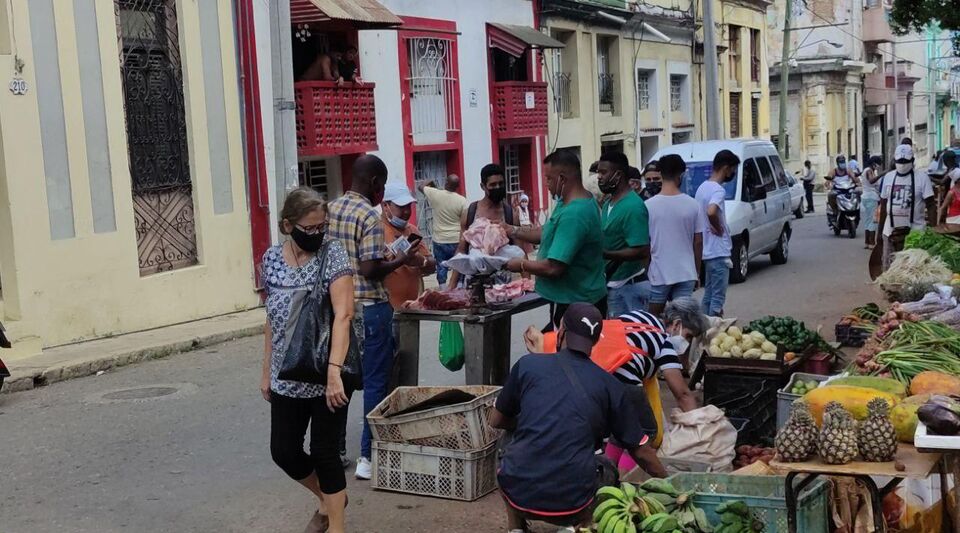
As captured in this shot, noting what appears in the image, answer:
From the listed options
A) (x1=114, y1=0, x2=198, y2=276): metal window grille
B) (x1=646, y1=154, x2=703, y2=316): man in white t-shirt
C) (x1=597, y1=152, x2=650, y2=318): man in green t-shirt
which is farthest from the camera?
(x1=114, y1=0, x2=198, y2=276): metal window grille

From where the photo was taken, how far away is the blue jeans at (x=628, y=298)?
800cm

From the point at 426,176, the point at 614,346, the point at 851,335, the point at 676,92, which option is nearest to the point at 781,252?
the point at 426,176

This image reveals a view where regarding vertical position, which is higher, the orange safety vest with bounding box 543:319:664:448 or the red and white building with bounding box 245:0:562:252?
the red and white building with bounding box 245:0:562:252

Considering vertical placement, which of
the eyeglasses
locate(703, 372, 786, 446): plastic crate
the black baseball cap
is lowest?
locate(703, 372, 786, 446): plastic crate

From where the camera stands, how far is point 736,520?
4.53 meters

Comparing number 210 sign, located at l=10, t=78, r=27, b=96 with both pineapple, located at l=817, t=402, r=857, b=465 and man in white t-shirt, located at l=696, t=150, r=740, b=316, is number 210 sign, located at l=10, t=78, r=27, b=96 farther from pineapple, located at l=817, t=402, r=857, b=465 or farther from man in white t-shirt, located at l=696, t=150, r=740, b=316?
pineapple, located at l=817, t=402, r=857, b=465

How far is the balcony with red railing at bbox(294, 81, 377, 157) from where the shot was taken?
53.3 ft

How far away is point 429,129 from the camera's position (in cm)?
2047

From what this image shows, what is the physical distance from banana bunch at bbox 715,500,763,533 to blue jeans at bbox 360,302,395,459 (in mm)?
2820

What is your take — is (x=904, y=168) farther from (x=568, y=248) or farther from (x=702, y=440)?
(x=702, y=440)

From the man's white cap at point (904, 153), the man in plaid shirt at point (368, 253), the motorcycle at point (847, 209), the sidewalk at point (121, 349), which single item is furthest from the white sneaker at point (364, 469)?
the motorcycle at point (847, 209)

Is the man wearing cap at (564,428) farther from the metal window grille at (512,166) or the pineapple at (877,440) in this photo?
the metal window grille at (512,166)

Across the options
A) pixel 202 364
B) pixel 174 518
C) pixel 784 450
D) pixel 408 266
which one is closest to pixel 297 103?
pixel 202 364

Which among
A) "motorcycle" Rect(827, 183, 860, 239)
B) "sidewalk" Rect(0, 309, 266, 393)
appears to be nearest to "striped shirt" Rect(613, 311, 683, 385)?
"sidewalk" Rect(0, 309, 266, 393)
